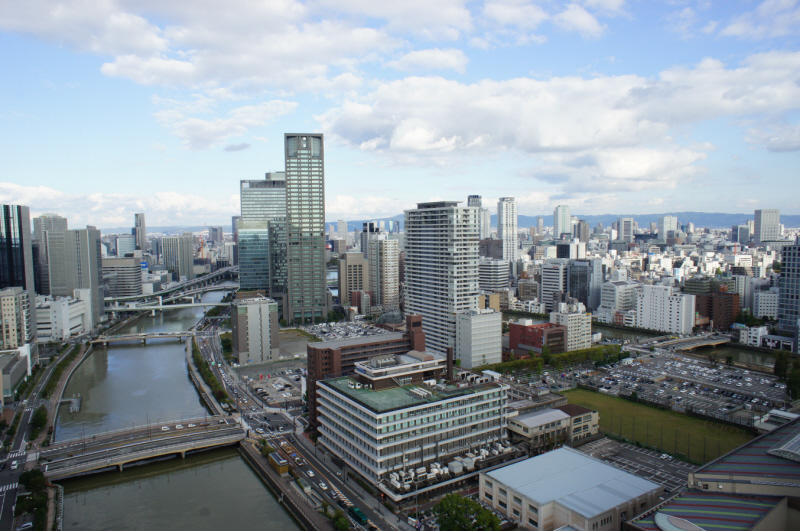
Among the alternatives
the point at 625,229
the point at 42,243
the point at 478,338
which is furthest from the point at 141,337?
the point at 625,229

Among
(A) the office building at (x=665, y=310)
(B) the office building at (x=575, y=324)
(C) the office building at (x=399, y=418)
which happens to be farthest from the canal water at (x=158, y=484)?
(A) the office building at (x=665, y=310)

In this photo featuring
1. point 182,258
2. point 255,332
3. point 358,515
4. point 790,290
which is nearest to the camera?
point 358,515

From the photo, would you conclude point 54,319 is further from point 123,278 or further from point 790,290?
point 790,290

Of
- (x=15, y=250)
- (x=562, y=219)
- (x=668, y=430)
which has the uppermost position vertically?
(x=562, y=219)

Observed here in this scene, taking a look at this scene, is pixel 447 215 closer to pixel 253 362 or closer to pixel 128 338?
pixel 253 362

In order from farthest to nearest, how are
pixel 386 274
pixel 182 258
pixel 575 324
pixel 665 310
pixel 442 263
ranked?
1. pixel 182 258
2. pixel 386 274
3. pixel 665 310
4. pixel 575 324
5. pixel 442 263

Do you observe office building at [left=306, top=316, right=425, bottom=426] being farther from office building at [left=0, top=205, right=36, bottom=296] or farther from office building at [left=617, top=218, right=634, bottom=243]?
office building at [left=617, top=218, right=634, bottom=243]

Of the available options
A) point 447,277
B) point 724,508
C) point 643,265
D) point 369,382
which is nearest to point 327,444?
point 369,382

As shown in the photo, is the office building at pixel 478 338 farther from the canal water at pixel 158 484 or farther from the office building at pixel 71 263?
the office building at pixel 71 263
